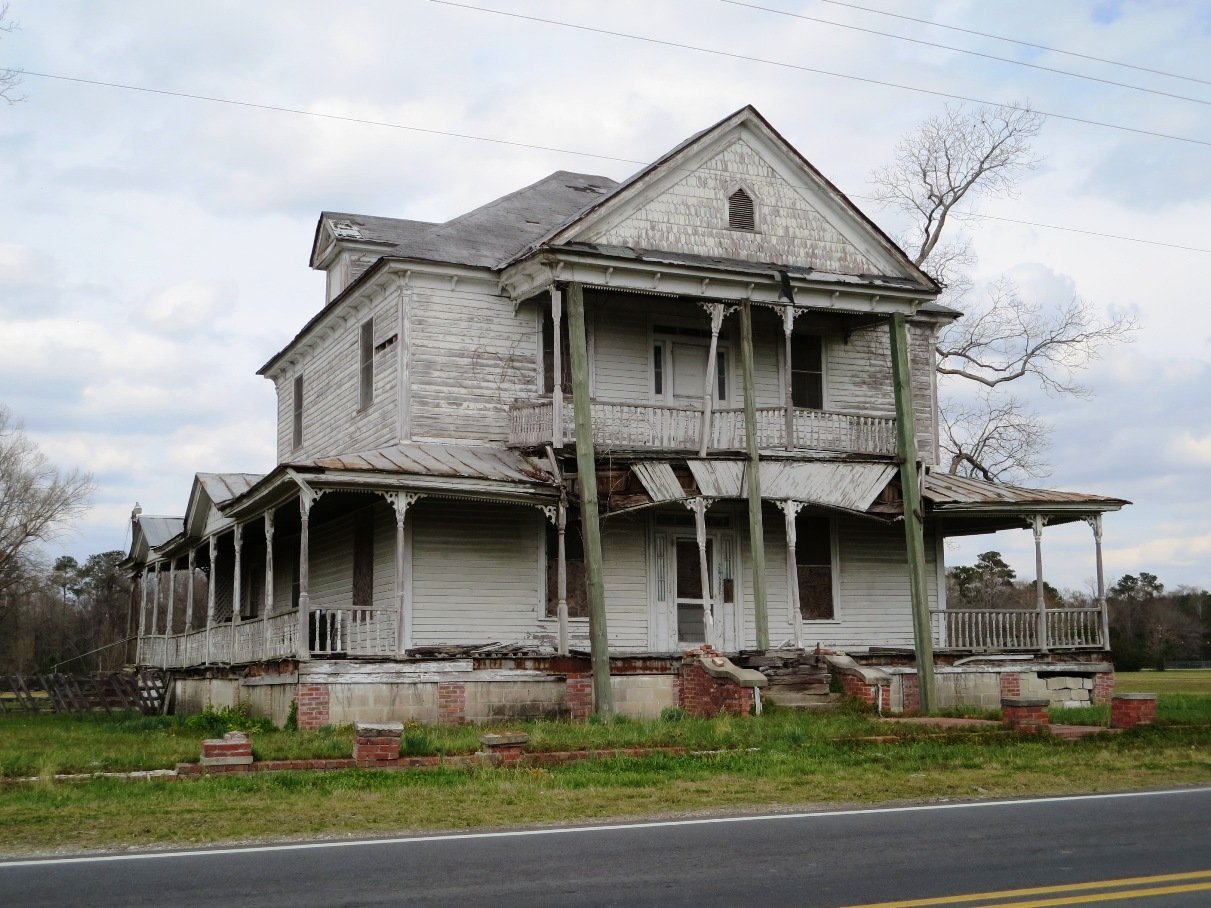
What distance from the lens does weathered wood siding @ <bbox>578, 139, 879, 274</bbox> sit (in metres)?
23.8

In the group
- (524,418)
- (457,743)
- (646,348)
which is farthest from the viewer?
(646,348)

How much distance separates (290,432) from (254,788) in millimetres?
19344

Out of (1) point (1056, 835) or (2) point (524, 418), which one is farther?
(2) point (524, 418)

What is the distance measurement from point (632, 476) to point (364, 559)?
519 centimetres

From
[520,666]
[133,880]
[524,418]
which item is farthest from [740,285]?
[133,880]

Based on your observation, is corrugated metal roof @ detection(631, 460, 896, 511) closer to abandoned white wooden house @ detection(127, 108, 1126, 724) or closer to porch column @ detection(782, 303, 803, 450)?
abandoned white wooden house @ detection(127, 108, 1126, 724)

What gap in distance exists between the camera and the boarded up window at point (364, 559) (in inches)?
950

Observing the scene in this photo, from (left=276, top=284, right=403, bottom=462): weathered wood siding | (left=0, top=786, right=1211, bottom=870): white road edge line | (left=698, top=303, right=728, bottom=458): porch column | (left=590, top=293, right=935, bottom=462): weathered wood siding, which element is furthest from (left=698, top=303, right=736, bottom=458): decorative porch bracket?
(left=0, top=786, right=1211, bottom=870): white road edge line

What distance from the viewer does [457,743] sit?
1561cm

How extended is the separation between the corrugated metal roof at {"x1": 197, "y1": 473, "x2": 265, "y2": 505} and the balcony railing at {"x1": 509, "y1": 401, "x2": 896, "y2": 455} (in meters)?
6.35

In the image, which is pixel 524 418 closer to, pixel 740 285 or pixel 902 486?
pixel 740 285

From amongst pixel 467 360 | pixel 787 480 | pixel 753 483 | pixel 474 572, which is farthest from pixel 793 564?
pixel 467 360

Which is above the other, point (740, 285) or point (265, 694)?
point (740, 285)

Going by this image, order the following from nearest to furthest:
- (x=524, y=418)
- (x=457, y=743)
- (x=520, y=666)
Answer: (x=457, y=743) < (x=520, y=666) < (x=524, y=418)
